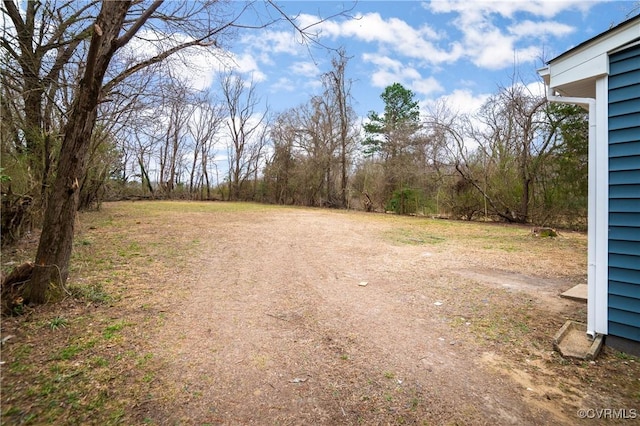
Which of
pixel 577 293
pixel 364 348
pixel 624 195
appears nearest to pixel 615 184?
pixel 624 195

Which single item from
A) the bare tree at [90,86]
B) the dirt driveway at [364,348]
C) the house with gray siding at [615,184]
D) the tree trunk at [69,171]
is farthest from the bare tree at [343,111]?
the tree trunk at [69,171]

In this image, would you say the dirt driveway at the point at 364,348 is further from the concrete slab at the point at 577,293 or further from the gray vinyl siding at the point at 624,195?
the gray vinyl siding at the point at 624,195

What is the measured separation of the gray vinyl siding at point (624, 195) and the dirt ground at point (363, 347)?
0.41m

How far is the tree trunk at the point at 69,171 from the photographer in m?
2.77

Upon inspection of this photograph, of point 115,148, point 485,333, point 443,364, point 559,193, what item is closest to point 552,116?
point 559,193

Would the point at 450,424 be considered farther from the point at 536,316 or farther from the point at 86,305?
the point at 86,305

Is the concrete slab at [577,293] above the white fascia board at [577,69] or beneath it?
beneath

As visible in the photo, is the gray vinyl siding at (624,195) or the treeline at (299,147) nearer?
the gray vinyl siding at (624,195)

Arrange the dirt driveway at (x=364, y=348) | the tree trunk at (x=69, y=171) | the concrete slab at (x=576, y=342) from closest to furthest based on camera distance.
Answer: the dirt driveway at (x=364, y=348) < the concrete slab at (x=576, y=342) < the tree trunk at (x=69, y=171)

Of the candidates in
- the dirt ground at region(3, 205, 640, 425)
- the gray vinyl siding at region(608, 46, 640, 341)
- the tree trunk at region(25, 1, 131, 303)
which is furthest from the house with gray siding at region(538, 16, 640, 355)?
the tree trunk at region(25, 1, 131, 303)

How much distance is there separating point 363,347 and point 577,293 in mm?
3085

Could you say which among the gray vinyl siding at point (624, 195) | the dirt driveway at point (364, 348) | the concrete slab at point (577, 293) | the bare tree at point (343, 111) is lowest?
the dirt driveway at point (364, 348)

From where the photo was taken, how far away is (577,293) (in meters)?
3.71

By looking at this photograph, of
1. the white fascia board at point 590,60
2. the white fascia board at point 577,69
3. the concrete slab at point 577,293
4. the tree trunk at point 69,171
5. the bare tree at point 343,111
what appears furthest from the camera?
the bare tree at point 343,111
